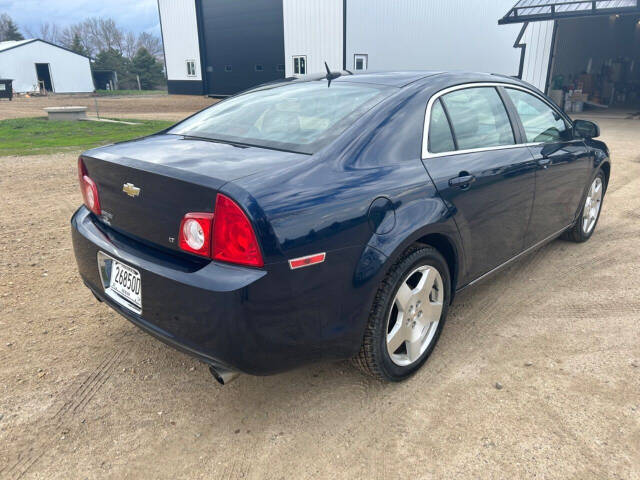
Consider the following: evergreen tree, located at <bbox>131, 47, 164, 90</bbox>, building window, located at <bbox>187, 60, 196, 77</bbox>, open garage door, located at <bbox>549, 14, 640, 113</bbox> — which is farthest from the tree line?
open garage door, located at <bbox>549, 14, 640, 113</bbox>

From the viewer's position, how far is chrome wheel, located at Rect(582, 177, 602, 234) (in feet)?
14.8

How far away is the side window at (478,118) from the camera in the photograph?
9.29ft

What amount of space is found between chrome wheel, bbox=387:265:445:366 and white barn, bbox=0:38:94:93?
1899 inches

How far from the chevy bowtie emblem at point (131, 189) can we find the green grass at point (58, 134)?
28.0ft

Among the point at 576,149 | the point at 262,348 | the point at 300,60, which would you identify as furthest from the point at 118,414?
the point at 300,60

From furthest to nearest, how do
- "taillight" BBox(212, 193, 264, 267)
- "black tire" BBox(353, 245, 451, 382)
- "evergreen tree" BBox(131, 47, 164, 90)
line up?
"evergreen tree" BBox(131, 47, 164, 90) < "black tire" BBox(353, 245, 451, 382) < "taillight" BBox(212, 193, 264, 267)

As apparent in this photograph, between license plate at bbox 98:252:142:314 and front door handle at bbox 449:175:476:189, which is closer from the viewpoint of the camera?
license plate at bbox 98:252:142:314

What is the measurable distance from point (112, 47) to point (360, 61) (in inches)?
2804

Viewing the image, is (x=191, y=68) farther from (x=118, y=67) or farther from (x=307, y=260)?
(x=307, y=260)

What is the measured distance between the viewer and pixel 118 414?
2.38m

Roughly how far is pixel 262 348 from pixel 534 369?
5.42 ft

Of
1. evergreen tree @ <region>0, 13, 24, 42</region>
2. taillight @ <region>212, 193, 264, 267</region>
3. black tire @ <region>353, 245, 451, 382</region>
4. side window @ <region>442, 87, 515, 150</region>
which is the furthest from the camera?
evergreen tree @ <region>0, 13, 24, 42</region>

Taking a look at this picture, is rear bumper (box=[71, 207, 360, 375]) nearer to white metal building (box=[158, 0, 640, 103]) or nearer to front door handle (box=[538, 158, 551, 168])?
front door handle (box=[538, 158, 551, 168])

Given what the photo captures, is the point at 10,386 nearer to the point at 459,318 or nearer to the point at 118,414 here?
the point at 118,414
